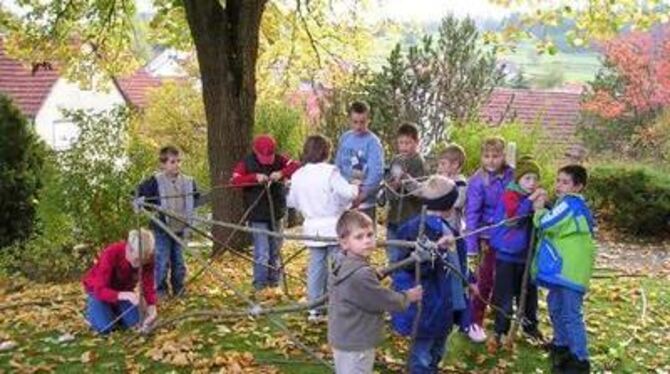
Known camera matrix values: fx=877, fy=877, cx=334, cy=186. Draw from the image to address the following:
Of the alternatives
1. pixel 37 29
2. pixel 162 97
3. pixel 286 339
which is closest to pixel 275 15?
pixel 37 29

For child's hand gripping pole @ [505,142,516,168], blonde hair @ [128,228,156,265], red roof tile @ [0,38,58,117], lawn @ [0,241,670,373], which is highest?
red roof tile @ [0,38,58,117]

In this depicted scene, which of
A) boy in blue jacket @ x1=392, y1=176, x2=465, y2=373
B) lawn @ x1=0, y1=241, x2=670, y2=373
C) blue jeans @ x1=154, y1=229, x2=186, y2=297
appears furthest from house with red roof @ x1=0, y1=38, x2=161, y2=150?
boy in blue jacket @ x1=392, y1=176, x2=465, y2=373

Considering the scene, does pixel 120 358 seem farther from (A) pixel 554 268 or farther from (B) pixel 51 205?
(B) pixel 51 205

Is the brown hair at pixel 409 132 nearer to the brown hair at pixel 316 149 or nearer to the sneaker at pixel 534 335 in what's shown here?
the brown hair at pixel 316 149

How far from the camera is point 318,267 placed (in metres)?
6.61

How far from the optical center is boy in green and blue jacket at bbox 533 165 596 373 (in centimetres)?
550

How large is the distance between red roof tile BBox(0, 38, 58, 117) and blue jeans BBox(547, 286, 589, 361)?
26.6m

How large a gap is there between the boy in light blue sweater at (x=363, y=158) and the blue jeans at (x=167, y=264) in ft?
5.73

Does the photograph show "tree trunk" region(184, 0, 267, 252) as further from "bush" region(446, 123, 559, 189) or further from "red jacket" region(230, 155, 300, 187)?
"bush" region(446, 123, 559, 189)

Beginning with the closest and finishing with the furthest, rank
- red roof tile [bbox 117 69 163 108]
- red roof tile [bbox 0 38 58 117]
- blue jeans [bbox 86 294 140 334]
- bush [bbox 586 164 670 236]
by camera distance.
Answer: blue jeans [bbox 86 294 140 334] < bush [bbox 586 164 670 236] < red roof tile [bbox 0 38 58 117] < red roof tile [bbox 117 69 163 108]

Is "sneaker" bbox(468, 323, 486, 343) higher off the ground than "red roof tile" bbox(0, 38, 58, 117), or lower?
lower

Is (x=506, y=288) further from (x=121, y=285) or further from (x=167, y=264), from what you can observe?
(x=167, y=264)

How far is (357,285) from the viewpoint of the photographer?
4387mm

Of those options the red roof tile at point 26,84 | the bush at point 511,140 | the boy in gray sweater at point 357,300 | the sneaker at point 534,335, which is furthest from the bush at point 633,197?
the red roof tile at point 26,84
